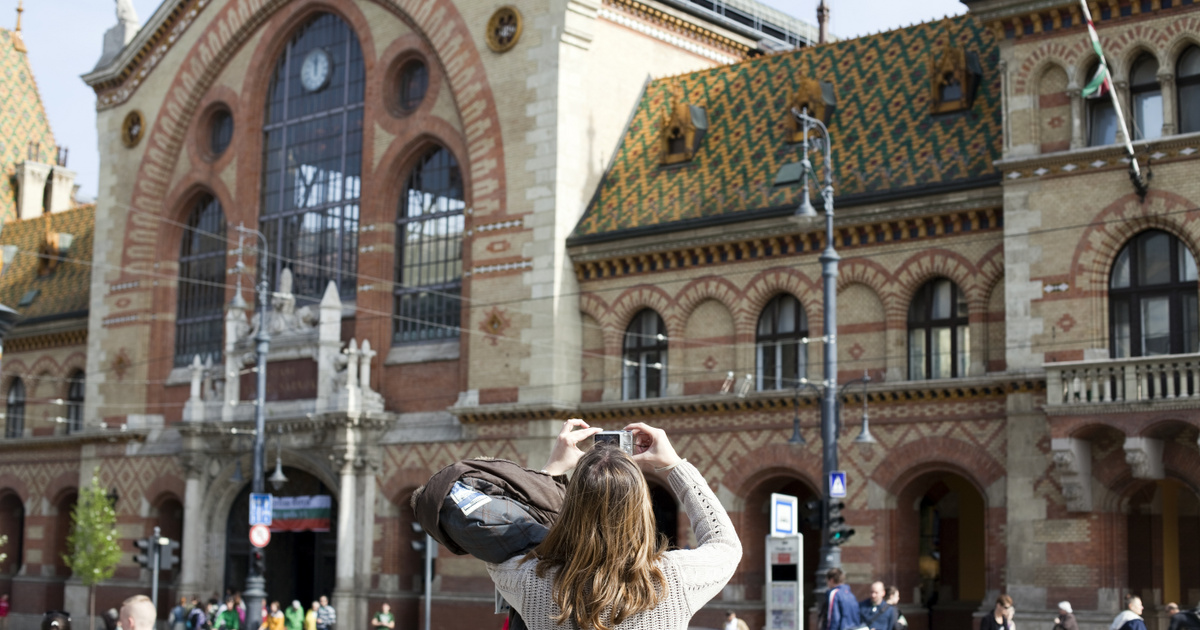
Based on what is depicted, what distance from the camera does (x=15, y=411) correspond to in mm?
54312

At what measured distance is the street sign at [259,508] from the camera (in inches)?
1467

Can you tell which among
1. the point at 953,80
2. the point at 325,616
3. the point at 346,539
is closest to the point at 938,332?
the point at 953,80

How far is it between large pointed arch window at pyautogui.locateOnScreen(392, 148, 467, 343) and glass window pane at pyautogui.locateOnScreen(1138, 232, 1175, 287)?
17.4m

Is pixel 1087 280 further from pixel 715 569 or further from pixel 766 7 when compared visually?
pixel 715 569

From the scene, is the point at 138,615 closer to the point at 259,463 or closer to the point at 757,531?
the point at 757,531

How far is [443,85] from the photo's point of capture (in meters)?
41.2

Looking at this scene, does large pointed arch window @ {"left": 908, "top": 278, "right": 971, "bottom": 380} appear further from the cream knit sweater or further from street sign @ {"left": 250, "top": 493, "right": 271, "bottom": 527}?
the cream knit sweater

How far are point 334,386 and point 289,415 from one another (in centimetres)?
173

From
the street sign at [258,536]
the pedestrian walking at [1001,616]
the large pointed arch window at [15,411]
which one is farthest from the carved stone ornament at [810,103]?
the large pointed arch window at [15,411]

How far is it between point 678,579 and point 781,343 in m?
30.8

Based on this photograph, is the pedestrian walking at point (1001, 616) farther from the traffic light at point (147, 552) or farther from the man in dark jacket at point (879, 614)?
the traffic light at point (147, 552)

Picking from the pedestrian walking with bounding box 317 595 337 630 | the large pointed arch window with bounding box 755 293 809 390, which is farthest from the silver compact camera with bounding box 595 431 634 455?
the pedestrian walking with bounding box 317 595 337 630

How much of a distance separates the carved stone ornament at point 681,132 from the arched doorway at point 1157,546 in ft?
45.0

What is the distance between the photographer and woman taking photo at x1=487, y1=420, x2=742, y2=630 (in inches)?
169
